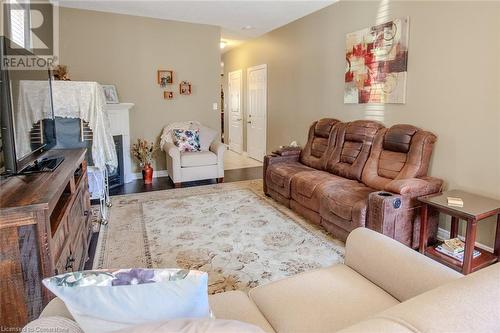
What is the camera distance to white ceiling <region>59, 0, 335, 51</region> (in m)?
4.52

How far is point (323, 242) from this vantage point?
9.91 ft

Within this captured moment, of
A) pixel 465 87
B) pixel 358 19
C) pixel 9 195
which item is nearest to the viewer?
pixel 9 195

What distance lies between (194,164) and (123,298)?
4285 millimetres

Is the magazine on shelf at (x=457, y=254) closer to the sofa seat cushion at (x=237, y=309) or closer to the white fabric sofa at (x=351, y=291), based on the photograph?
the white fabric sofa at (x=351, y=291)

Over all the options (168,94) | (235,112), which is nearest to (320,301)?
(168,94)

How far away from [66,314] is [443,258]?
108 inches

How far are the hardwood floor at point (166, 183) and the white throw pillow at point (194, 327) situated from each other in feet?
14.2

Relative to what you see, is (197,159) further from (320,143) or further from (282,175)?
(320,143)

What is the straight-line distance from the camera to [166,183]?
17.1ft

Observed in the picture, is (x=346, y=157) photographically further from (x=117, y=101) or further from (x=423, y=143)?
(x=117, y=101)

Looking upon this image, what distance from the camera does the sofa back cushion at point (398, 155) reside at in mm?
3064

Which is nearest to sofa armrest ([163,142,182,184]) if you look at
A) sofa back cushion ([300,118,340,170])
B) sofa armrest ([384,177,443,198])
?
sofa back cushion ([300,118,340,170])

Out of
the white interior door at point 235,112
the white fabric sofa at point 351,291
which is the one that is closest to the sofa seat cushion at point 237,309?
the white fabric sofa at point 351,291

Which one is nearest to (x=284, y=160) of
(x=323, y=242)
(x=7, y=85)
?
(x=323, y=242)
